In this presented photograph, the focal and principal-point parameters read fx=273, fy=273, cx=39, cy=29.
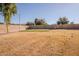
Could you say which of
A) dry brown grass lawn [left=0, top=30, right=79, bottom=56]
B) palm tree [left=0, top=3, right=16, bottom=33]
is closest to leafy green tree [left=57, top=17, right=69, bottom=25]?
dry brown grass lawn [left=0, top=30, right=79, bottom=56]

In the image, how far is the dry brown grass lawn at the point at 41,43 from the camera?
262 cm

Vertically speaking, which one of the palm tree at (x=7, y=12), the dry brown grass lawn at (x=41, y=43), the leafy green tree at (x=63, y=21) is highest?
the palm tree at (x=7, y=12)

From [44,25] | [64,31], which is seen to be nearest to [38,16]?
[44,25]

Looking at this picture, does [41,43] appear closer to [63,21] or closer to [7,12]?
[63,21]

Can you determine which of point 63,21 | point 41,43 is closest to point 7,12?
point 41,43

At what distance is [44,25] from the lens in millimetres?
2666

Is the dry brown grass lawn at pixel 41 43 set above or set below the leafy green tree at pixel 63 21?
below

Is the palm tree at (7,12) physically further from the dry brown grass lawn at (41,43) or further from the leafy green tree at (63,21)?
the leafy green tree at (63,21)

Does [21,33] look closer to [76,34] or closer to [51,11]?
[51,11]

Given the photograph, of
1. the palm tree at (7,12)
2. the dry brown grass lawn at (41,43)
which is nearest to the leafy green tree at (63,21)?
the dry brown grass lawn at (41,43)

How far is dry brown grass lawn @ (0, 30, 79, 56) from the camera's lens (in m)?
2.62

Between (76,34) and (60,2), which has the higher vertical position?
(60,2)

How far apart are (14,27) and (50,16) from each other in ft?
1.20

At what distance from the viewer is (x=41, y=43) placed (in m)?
2.64
